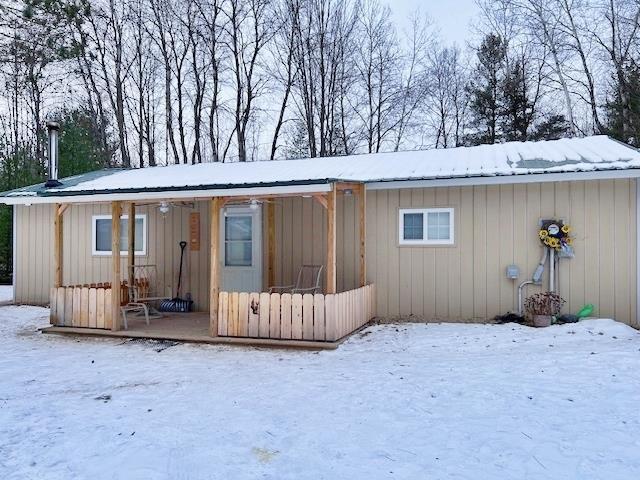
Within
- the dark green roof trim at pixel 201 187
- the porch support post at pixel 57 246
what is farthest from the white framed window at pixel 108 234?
the dark green roof trim at pixel 201 187

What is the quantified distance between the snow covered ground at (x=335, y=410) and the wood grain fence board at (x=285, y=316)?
0.34m

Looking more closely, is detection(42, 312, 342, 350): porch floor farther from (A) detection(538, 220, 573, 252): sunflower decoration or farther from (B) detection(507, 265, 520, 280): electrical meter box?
(A) detection(538, 220, 573, 252): sunflower decoration

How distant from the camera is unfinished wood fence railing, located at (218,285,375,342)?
20.0 feet

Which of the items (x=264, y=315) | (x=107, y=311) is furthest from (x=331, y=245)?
(x=107, y=311)

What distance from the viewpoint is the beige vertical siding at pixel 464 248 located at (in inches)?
268

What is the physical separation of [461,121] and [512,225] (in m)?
12.6

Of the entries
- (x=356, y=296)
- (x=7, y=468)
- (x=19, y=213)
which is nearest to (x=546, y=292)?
(x=356, y=296)

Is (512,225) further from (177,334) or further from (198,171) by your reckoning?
(198,171)

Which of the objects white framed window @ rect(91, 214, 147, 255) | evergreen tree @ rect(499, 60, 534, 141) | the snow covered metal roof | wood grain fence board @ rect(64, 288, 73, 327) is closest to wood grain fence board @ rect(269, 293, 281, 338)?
the snow covered metal roof

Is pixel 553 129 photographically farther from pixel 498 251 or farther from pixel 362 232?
pixel 362 232

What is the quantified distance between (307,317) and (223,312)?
1106mm

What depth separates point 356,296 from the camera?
22.7ft

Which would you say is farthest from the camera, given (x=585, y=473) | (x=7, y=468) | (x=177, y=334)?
(x=177, y=334)

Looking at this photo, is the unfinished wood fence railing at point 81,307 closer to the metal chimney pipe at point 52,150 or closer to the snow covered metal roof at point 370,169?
the snow covered metal roof at point 370,169
